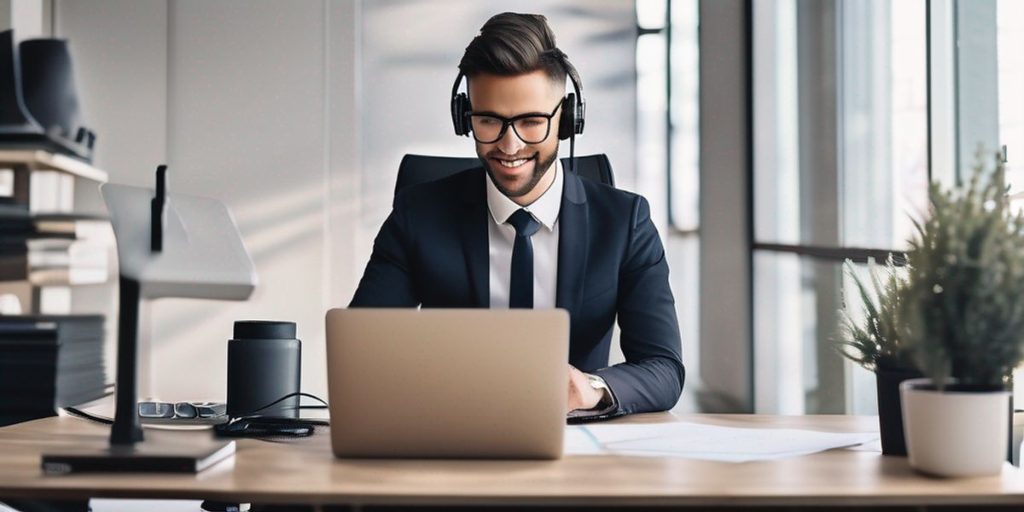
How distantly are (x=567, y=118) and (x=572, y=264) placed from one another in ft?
0.88

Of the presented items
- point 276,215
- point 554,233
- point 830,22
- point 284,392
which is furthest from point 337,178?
point 284,392

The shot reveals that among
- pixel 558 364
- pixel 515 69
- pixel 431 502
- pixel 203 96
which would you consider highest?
pixel 203 96

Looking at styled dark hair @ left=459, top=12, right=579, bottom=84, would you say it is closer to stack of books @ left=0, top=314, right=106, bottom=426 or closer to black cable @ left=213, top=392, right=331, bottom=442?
black cable @ left=213, top=392, right=331, bottom=442

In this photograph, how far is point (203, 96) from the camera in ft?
13.1

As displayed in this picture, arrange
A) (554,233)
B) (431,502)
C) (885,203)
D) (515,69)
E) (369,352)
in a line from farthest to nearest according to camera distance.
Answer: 1. (885,203)
2. (554,233)
3. (515,69)
4. (369,352)
5. (431,502)

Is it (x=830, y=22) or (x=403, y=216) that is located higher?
(x=830, y=22)

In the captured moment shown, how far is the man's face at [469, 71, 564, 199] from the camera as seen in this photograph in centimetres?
175

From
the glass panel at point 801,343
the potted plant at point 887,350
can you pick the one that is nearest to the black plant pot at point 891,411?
the potted plant at point 887,350

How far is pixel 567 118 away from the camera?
1.81m

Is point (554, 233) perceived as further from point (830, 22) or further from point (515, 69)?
point (830, 22)

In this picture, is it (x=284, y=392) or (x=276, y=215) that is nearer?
(x=284, y=392)

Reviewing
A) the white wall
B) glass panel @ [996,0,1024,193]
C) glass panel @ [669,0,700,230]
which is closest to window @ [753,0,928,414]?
glass panel @ [996,0,1024,193]

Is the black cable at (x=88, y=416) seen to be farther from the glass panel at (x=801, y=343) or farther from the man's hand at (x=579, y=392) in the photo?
the glass panel at (x=801, y=343)

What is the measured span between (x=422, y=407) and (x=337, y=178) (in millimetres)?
3123
